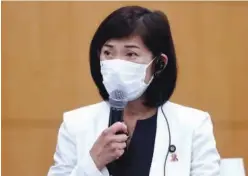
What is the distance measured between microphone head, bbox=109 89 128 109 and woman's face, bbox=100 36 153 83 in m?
0.11

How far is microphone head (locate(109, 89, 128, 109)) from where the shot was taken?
2.25m

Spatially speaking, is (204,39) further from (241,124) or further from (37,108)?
(37,108)

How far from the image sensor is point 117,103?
2.25 meters

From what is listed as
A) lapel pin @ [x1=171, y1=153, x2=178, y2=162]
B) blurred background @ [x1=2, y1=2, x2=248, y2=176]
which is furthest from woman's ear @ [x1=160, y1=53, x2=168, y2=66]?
blurred background @ [x1=2, y1=2, x2=248, y2=176]

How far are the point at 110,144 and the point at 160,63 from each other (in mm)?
383

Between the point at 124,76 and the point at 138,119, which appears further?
the point at 138,119

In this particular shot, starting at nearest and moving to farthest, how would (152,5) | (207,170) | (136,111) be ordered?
(207,170), (136,111), (152,5)

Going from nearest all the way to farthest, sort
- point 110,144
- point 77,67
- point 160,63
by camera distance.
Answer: point 110,144 < point 160,63 < point 77,67

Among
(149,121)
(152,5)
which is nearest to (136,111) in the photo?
(149,121)

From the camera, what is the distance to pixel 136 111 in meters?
2.43

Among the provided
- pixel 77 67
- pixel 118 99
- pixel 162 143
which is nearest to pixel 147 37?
pixel 118 99

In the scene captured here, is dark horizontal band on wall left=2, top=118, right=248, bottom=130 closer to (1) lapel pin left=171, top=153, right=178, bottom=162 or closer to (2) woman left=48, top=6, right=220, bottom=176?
(2) woman left=48, top=6, right=220, bottom=176

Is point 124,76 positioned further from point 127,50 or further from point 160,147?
point 160,147

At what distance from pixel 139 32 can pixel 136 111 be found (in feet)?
0.96
